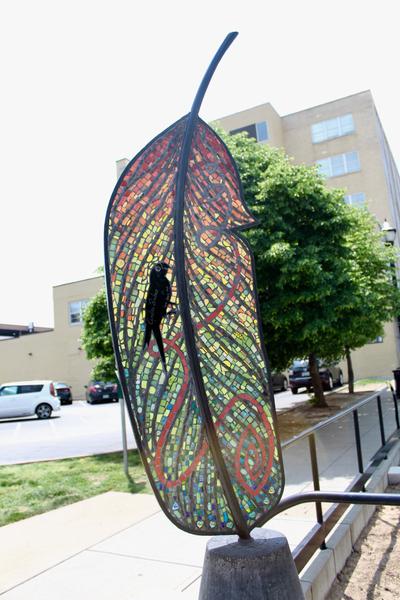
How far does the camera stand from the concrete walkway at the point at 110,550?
359 cm

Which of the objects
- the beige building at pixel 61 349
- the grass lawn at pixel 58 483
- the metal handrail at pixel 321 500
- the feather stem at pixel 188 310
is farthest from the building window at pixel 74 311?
the feather stem at pixel 188 310

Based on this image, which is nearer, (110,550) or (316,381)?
(110,550)

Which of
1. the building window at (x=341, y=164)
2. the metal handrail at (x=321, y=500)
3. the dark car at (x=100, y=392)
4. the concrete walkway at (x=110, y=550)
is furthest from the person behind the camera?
the building window at (x=341, y=164)

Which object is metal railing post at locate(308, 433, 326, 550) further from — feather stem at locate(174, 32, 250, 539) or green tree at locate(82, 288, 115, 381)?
green tree at locate(82, 288, 115, 381)

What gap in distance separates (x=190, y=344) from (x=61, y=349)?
108 feet

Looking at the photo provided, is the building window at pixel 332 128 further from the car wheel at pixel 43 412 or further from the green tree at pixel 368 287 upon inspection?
the car wheel at pixel 43 412

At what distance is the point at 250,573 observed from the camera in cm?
245

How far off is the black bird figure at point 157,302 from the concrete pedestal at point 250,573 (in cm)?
100

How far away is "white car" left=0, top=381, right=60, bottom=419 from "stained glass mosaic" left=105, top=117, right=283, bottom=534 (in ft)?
59.4

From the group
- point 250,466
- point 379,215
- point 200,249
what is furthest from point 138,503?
point 379,215

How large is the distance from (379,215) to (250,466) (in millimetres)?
26269

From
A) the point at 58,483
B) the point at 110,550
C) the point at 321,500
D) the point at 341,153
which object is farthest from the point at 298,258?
the point at 341,153

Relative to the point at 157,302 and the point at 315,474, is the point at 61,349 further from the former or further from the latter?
the point at 157,302

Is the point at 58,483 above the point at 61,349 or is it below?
below
